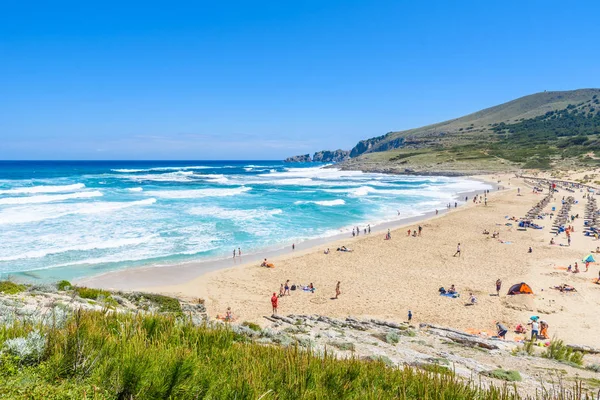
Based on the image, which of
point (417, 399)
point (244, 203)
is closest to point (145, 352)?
point (417, 399)

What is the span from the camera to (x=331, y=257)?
2198 cm

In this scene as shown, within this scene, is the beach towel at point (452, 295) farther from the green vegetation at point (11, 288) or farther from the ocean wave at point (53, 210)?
the ocean wave at point (53, 210)

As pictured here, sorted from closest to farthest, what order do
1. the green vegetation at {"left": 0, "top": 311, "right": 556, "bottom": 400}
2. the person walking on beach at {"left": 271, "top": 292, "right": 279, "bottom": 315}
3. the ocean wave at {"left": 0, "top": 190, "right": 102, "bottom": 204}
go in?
the green vegetation at {"left": 0, "top": 311, "right": 556, "bottom": 400} < the person walking on beach at {"left": 271, "top": 292, "right": 279, "bottom": 315} < the ocean wave at {"left": 0, "top": 190, "right": 102, "bottom": 204}

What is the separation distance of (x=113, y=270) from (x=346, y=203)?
28.6m

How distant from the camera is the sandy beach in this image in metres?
14.2

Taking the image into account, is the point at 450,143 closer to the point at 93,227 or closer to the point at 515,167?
the point at 515,167

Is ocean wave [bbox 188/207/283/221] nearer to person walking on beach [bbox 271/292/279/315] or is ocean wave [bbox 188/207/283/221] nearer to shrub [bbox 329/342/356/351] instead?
person walking on beach [bbox 271/292/279/315]

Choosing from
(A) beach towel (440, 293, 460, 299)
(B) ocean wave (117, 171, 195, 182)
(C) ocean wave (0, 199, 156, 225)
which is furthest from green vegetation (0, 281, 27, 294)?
(B) ocean wave (117, 171, 195, 182)

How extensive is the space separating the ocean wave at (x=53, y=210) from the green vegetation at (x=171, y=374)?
31052 mm

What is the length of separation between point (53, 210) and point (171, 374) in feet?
123

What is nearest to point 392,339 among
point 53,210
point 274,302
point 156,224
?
point 274,302

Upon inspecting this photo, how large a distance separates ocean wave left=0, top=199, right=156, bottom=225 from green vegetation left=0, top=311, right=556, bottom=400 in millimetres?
31052

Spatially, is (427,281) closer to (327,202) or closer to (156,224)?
(156,224)

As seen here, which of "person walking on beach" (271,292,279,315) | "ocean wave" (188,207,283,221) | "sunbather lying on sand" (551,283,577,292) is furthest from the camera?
"ocean wave" (188,207,283,221)
